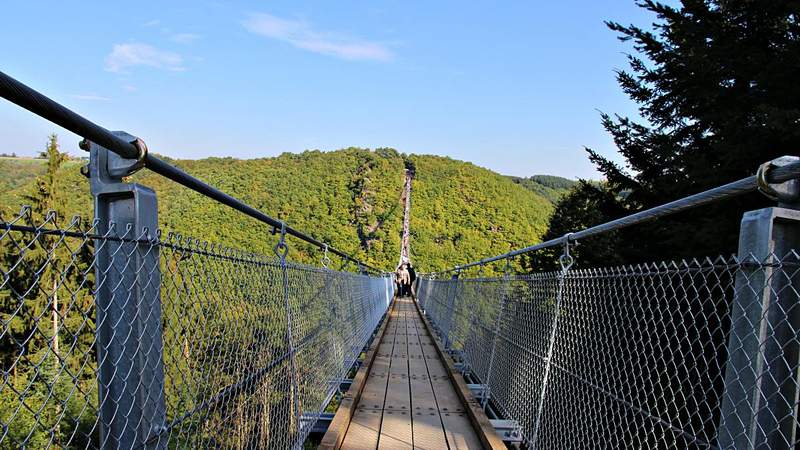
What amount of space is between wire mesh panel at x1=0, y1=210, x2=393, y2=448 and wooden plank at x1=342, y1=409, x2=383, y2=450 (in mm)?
283

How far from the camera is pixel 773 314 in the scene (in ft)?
4.61

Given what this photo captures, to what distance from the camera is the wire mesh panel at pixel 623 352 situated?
4.59 ft

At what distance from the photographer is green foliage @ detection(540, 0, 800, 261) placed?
7.26 meters

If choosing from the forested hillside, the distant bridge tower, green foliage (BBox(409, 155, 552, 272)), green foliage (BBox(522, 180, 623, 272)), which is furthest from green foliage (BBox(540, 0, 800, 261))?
green foliage (BBox(409, 155, 552, 272))

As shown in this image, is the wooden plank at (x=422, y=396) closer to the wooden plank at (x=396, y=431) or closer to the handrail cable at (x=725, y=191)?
the wooden plank at (x=396, y=431)

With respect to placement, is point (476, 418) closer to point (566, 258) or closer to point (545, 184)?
point (566, 258)

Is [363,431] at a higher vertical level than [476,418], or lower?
lower

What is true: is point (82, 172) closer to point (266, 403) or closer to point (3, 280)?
point (3, 280)

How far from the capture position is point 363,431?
392 centimetres

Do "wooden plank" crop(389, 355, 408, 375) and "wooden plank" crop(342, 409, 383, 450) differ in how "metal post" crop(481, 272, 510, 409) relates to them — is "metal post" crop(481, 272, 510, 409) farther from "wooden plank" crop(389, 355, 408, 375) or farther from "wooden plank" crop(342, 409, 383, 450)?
"wooden plank" crop(389, 355, 408, 375)

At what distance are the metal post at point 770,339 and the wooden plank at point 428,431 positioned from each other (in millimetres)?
2492

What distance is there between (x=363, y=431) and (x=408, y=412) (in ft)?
2.01

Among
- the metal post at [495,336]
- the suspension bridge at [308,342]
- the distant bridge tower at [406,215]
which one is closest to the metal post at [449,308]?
the suspension bridge at [308,342]

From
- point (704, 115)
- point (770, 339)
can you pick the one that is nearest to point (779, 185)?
point (770, 339)
